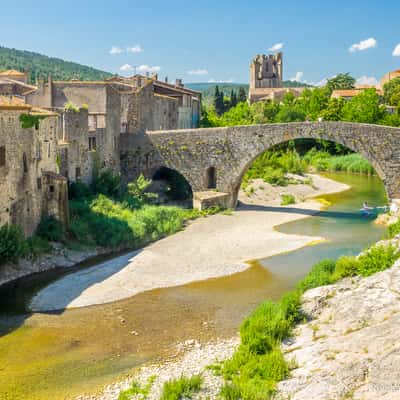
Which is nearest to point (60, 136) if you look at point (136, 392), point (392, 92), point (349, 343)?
point (136, 392)

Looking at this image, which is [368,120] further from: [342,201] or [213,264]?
[213,264]

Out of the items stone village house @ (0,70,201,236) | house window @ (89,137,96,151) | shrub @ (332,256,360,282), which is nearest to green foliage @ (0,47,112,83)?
stone village house @ (0,70,201,236)

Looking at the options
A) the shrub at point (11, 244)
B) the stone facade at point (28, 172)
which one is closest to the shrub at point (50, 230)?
the stone facade at point (28, 172)

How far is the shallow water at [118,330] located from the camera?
44.4 ft

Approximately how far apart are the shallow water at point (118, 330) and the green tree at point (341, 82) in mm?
82964

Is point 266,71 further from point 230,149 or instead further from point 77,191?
point 77,191

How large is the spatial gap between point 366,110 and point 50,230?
4224cm

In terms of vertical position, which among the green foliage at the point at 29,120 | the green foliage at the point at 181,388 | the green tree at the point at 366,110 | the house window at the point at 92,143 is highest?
the green tree at the point at 366,110

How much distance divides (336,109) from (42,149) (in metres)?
45.6

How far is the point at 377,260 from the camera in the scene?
55.2 ft

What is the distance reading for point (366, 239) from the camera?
88.4 feet

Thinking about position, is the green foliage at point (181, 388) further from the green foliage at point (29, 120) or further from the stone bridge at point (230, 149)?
the stone bridge at point (230, 149)

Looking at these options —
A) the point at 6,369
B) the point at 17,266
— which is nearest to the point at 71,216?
the point at 17,266

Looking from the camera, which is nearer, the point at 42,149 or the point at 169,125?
the point at 42,149
